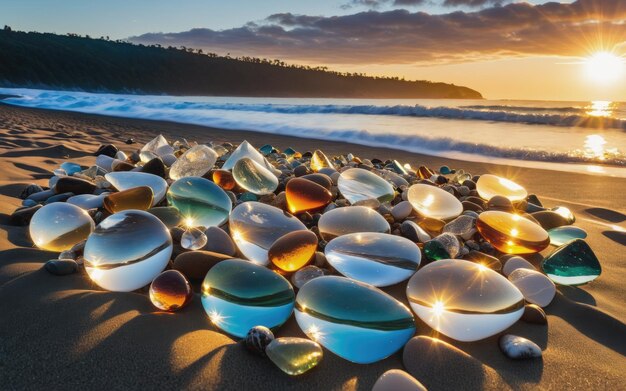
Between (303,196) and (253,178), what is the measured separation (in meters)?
0.29

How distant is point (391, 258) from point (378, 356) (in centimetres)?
30

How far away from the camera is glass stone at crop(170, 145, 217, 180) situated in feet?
6.01

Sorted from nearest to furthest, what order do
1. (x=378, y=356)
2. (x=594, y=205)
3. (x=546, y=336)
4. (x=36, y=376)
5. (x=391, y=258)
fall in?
(x=36, y=376)
(x=378, y=356)
(x=546, y=336)
(x=391, y=258)
(x=594, y=205)

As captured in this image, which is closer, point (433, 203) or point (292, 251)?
point (292, 251)

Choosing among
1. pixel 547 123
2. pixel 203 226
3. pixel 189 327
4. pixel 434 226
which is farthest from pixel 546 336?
pixel 547 123

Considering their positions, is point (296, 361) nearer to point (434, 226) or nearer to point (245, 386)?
point (245, 386)

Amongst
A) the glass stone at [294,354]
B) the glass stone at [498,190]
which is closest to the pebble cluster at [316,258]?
the glass stone at [294,354]

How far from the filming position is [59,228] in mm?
1168

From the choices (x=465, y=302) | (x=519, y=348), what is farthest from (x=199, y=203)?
(x=519, y=348)

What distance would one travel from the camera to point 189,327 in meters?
0.84

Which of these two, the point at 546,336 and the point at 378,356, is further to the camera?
the point at 546,336

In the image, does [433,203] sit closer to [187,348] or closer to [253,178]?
[253,178]

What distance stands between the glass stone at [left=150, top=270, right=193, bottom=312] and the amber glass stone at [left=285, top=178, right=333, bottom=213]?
2.06 ft

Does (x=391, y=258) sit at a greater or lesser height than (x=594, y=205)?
greater
